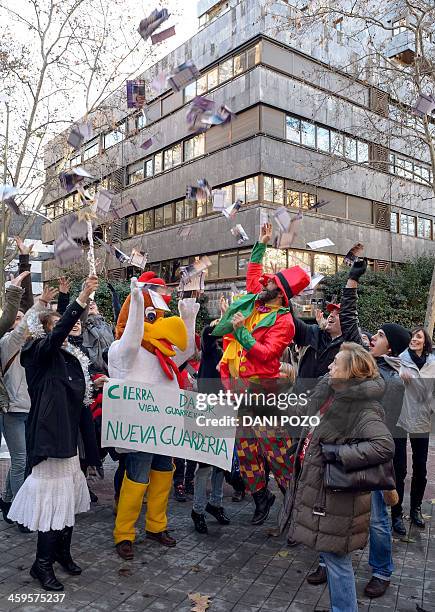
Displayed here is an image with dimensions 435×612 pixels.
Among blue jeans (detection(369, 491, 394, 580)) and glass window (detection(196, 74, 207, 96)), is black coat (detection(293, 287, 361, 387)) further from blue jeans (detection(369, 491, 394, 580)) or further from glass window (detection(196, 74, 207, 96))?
glass window (detection(196, 74, 207, 96))

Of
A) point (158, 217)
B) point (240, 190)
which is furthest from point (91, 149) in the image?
point (240, 190)

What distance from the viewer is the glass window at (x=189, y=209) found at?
22938 millimetres

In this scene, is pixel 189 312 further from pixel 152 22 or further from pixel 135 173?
pixel 135 173

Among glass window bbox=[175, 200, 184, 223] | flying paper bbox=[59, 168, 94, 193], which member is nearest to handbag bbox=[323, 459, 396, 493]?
flying paper bbox=[59, 168, 94, 193]

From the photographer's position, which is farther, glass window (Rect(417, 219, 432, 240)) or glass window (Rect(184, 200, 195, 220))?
glass window (Rect(417, 219, 432, 240))

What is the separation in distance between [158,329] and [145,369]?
350mm

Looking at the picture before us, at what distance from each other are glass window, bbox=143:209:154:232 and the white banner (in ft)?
71.2

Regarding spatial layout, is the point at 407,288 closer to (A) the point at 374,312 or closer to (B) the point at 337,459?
(A) the point at 374,312

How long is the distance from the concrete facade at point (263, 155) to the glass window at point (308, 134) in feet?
0.42

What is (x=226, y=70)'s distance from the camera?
70.1ft

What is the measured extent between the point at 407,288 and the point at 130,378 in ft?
63.9

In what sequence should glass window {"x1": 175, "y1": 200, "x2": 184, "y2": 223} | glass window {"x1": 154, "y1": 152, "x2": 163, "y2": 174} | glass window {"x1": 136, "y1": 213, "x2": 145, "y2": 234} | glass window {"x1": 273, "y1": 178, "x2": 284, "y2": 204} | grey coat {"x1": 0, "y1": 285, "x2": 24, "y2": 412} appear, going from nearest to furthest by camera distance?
grey coat {"x1": 0, "y1": 285, "x2": 24, "y2": 412}, glass window {"x1": 273, "y1": 178, "x2": 284, "y2": 204}, glass window {"x1": 175, "y1": 200, "x2": 184, "y2": 223}, glass window {"x1": 154, "y1": 152, "x2": 163, "y2": 174}, glass window {"x1": 136, "y1": 213, "x2": 145, "y2": 234}

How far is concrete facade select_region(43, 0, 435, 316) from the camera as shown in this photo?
1983 centimetres

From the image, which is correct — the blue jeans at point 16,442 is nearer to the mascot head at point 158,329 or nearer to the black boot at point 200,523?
the mascot head at point 158,329
